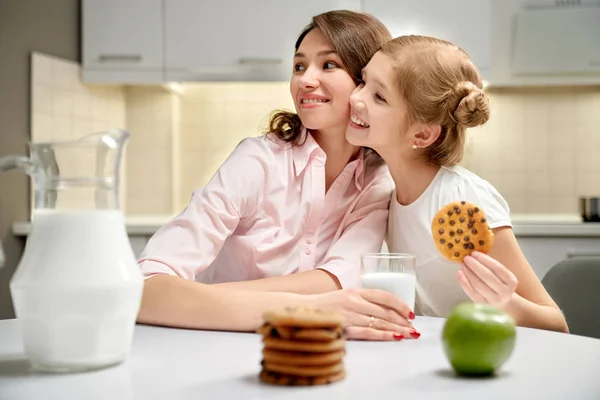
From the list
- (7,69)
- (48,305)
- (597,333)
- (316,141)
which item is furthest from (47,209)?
(7,69)

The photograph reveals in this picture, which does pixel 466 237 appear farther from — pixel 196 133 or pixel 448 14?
pixel 196 133

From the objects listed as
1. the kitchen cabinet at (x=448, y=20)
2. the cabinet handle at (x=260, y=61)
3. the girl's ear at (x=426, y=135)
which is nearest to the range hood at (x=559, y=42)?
the kitchen cabinet at (x=448, y=20)

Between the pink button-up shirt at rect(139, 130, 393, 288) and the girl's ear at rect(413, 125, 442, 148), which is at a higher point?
the girl's ear at rect(413, 125, 442, 148)

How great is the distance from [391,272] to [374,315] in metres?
0.11

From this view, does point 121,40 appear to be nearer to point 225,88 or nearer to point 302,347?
point 225,88

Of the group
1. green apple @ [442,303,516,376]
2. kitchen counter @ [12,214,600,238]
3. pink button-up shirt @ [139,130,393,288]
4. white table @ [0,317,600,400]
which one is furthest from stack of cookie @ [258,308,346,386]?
kitchen counter @ [12,214,600,238]

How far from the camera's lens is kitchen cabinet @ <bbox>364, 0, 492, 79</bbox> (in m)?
3.34

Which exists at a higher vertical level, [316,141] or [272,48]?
[272,48]

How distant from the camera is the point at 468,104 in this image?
1515mm

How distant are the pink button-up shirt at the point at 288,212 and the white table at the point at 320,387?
52cm

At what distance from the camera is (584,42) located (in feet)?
11.0

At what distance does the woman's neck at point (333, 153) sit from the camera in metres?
1.80

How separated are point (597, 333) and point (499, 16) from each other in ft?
7.22

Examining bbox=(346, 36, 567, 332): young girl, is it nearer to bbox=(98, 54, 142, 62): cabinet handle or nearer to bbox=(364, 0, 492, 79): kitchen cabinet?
bbox=(364, 0, 492, 79): kitchen cabinet
